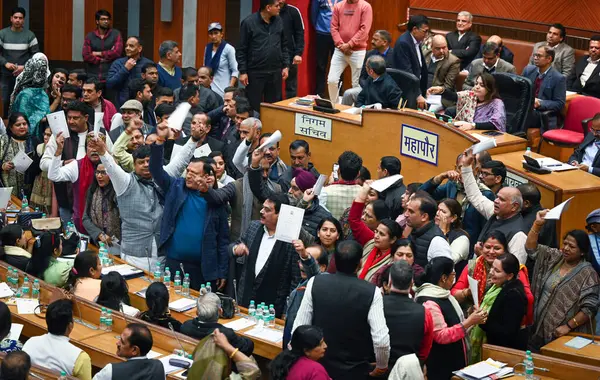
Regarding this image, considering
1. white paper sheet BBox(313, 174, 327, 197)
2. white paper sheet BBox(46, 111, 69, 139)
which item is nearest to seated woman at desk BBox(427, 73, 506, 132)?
white paper sheet BBox(313, 174, 327, 197)

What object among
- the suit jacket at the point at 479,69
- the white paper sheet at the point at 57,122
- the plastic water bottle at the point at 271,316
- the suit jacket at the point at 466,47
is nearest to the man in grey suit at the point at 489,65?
the suit jacket at the point at 479,69

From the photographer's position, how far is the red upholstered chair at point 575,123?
10.5 m

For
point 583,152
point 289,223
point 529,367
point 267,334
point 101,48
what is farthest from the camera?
point 101,48

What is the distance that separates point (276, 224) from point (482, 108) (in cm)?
275

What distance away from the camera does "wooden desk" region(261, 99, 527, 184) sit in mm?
8875

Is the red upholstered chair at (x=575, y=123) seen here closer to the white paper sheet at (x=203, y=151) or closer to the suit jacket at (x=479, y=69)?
the suit jacket at (x=479, y=69)

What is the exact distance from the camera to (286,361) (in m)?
5.34

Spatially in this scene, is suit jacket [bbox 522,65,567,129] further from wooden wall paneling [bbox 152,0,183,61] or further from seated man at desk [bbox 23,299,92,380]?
seated man at desk [bbox 23,299,92,380]

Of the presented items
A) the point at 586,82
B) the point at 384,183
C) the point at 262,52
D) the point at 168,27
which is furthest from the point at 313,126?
the point at 168,27

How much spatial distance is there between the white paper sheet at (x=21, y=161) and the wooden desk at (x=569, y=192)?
4.24 metres

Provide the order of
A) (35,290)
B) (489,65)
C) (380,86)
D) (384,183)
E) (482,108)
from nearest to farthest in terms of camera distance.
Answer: (35,290)
(384,183)
(482,108)
(380,86)
(489,65)

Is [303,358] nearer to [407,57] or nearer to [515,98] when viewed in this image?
[515,98]

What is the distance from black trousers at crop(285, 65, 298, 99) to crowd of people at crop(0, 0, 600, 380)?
0.75 m

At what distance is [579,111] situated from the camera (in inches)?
420
